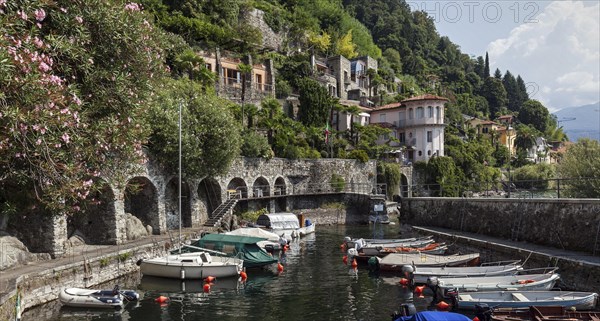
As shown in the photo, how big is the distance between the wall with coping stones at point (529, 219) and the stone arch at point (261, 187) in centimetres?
1542

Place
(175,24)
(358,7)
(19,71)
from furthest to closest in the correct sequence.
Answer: (358,7)
(175,24)
(19,71)

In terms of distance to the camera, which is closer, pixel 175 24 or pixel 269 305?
pixel 269 305

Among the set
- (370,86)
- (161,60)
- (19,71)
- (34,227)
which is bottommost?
(34,227)

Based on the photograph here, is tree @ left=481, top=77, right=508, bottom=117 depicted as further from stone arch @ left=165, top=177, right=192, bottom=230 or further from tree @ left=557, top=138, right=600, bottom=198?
stone arch @ left=165, top=177, right=192, bottom=230

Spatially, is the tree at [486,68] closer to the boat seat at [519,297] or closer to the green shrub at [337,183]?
the green shrub at [337,183]

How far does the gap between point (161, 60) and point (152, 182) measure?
41.1ft

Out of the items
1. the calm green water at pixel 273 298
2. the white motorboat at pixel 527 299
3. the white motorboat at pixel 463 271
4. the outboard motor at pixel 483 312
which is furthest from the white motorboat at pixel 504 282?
the outboard motor at pixel 483 312

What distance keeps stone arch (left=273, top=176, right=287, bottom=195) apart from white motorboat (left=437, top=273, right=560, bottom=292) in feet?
90.5

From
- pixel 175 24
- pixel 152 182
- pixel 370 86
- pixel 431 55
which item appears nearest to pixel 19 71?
pixel 152 182

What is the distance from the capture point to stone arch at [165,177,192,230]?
3403 cm

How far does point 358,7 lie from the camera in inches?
5207

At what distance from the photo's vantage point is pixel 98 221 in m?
26.6

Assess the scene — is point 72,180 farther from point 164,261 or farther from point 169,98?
point 169,98

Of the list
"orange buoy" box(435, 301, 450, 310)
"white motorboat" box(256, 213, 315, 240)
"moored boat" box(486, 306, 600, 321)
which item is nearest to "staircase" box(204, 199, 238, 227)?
"white motorboat" box(256, 213, 315, 240)
